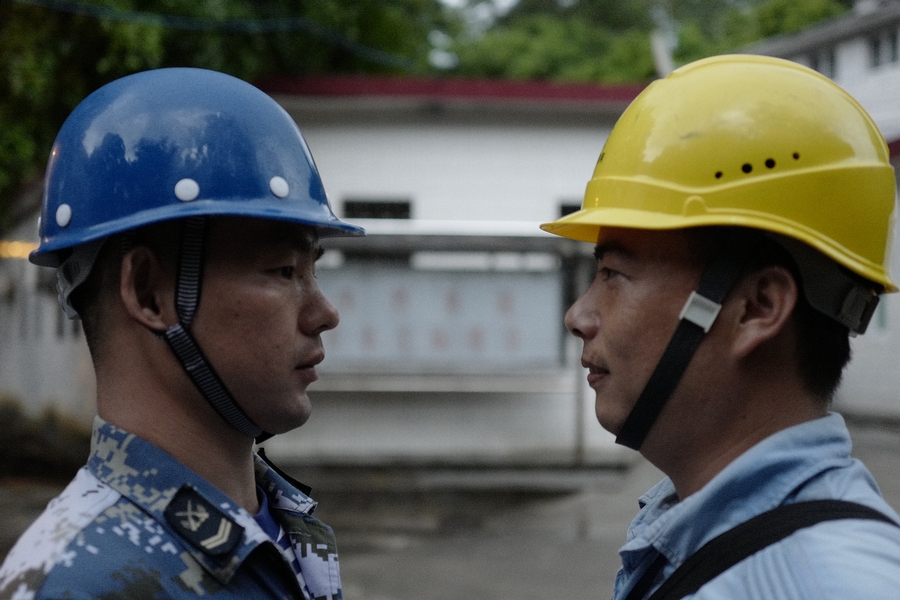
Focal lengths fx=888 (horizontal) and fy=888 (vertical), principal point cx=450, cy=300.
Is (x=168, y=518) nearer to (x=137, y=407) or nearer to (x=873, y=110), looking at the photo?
(x=137, y=407)

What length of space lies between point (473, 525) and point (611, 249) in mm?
6235

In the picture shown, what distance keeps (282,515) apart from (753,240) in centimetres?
113

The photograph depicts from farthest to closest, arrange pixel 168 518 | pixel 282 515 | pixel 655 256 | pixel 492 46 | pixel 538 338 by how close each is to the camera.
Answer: pixel 492 46
pixel 538 338
pixel 282 515
pixel 655 256
pixel 168 518

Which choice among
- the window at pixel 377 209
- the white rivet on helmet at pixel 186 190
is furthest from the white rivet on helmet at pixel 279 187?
the window at pixel 377 209

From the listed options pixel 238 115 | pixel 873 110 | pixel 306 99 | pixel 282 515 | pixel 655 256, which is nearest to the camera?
pixel 655 256

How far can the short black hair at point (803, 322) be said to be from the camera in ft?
5.17

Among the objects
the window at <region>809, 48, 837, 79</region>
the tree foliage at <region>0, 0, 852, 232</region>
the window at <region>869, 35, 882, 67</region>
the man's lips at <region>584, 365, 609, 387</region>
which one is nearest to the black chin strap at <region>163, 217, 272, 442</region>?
the man's lips at <region>584, 365, 609, 387</region>

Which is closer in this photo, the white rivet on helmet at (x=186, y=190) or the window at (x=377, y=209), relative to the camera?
the white rivet on helmet at (x=186, y=190)

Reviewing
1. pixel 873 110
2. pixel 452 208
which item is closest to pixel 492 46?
pixel 873 110

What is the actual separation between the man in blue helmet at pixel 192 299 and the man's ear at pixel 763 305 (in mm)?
841

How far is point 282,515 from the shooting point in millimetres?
1942

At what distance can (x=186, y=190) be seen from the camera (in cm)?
170

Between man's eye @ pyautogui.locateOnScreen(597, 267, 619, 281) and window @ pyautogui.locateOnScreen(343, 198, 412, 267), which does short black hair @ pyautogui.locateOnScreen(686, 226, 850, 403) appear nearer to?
man's eye @ pyautogui.locateOnScreen(597, 267, 619, 281)

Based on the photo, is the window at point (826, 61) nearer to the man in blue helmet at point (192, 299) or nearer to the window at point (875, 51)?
the window at point (875, 51)
